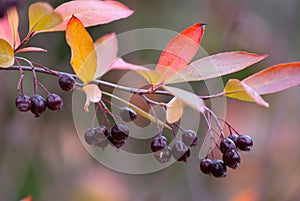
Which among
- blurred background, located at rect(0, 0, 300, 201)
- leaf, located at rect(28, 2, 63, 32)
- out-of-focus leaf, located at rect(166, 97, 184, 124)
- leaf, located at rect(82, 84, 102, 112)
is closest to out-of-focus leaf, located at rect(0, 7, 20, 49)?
leaf, located at rect(28, 2, 63, 32)

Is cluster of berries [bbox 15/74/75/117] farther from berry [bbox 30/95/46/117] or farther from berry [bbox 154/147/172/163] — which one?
berry [bbox 154/147/172/163]

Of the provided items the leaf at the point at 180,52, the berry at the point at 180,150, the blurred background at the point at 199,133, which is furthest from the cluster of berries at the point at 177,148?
the blurred background at the point at 199,133

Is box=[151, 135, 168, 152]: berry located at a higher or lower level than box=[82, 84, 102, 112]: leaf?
lower

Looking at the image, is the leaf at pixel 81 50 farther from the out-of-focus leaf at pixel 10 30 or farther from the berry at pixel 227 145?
the berry at pixel 227 145

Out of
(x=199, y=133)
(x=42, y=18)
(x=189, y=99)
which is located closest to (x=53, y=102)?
(x=42, y=18)

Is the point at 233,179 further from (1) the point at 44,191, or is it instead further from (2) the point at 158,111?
(2) the point at 158,111
